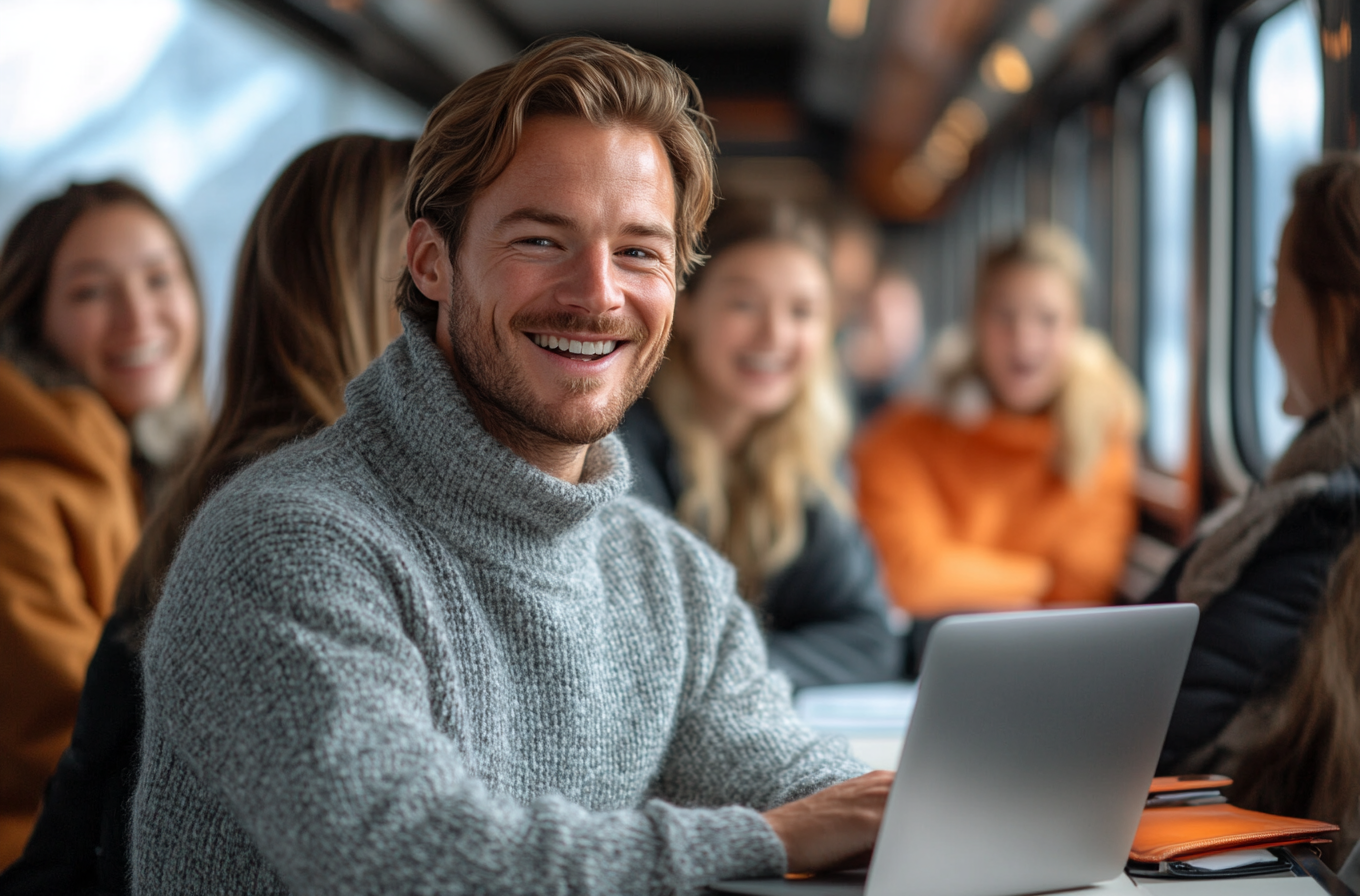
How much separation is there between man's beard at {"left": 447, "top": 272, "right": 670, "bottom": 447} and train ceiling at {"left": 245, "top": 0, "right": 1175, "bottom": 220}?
137 centimetres

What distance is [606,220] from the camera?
1258 millimetres

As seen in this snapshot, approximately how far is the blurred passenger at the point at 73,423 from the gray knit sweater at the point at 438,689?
83 cm

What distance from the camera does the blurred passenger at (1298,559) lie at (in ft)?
5.26

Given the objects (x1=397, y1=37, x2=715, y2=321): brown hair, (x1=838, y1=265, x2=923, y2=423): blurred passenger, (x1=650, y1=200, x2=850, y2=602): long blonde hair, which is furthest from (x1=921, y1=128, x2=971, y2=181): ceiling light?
(x1=397, y1=37, x2=715, y2=321): brown hair

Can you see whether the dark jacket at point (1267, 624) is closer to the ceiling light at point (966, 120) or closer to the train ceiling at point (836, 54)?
the train ceiling at point (836, 54)

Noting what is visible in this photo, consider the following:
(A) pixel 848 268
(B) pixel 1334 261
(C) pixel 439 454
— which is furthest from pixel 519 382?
(A) pixel 848 268

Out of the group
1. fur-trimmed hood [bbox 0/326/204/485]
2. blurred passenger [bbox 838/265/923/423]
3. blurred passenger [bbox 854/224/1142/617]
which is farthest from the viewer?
blurred passenger [bbox 838/265/923/423]

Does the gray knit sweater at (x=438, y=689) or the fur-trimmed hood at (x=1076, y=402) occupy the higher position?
the fur-trimmed hood at (x=1076, y=402)

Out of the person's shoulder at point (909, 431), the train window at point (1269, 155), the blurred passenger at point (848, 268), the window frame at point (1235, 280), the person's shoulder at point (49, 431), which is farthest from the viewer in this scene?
the blurred passenger at point (848, 268)

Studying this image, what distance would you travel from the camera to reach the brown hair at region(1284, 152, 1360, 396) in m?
1.70

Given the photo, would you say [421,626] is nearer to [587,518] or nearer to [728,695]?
[587,518]

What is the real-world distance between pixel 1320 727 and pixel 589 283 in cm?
116

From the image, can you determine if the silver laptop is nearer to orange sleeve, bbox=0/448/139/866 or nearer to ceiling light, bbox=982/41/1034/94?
orange sleeve, bbox=0/448/139/866

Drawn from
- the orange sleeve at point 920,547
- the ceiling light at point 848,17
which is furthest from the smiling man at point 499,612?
the ceiling light at point 848,17
